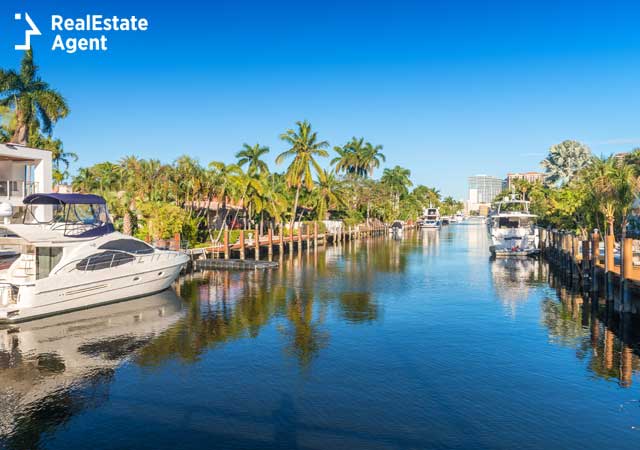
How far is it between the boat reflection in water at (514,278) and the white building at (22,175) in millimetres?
32012

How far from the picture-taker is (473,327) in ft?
77.4

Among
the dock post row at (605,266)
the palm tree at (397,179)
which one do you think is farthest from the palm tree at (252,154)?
the palm tree at (397,179)

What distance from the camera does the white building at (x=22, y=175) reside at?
36344mm

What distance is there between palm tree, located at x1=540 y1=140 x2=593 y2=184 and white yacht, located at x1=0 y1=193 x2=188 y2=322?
9178 centimetres

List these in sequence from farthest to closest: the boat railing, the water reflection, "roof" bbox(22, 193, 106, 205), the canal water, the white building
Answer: the white building → "roof" bbox(22, 193, 106, 205) → the boat railing → the water reflection → the canal water

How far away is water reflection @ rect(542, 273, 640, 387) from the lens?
1761 cm

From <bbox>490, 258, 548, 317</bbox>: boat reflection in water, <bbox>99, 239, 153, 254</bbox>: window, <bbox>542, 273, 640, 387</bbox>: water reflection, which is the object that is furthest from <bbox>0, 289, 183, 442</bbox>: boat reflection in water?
<bbox>490, 258, 548, 317</bbox>: boat reflection in water

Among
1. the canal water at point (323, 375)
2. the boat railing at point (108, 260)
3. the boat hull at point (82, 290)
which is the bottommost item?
the canal water at point (323, 375)

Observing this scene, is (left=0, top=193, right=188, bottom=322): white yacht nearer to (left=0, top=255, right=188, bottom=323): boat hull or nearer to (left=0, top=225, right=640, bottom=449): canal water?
(left=0, top=255, right=188, bottom=323): boat hull

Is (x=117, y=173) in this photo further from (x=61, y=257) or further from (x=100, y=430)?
(x=100, y=430)

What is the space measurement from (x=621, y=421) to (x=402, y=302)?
1687 centimetres

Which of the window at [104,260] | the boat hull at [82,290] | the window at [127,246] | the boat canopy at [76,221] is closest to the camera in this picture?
the boat hull at [82,290]

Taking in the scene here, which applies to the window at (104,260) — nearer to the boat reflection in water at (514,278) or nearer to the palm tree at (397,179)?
the boat reflection in water at (514,278)

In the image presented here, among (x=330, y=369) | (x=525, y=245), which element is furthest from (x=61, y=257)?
(x=525, y=245)
